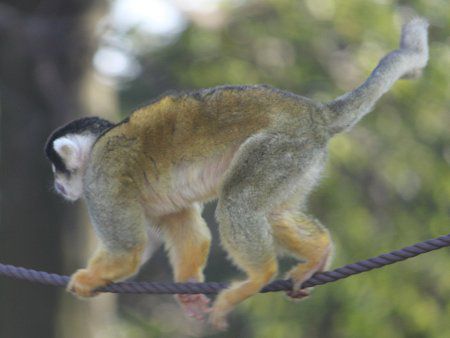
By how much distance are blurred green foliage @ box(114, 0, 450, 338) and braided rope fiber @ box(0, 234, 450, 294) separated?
4253 millimetres

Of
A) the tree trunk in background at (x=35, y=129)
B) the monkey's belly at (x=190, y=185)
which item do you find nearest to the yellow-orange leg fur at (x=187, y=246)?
the monkey's belly at (x=190, y=185)

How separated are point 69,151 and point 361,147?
535 centimetres

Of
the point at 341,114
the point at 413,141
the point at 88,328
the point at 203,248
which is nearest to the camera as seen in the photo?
the point at 341,114

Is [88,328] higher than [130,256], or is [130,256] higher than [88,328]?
[130,256]

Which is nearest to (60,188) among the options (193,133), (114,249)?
(114,249)

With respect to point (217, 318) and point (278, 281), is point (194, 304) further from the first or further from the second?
point (278, 281)

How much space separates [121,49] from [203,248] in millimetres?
6376

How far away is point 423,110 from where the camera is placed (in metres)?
8.98

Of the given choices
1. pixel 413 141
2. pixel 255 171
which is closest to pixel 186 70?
pixel 413 141

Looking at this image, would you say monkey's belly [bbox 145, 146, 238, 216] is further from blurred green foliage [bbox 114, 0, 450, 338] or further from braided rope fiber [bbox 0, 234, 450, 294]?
blurred green foliage [bbox 114, 0, 450, 338]

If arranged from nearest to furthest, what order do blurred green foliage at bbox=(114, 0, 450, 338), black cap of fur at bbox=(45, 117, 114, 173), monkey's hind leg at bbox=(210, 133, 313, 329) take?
monkey's hind leg at bbox=(210, 133, 313, 329) < black cap of fur at bbox=(45, 117, 114, 173) < blurred green foliage at bbox=(114, 0, 450, 338)

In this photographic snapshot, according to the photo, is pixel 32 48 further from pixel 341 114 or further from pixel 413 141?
pixel 341 114

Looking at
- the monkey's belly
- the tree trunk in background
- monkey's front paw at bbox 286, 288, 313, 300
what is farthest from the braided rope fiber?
the tree trunk in background

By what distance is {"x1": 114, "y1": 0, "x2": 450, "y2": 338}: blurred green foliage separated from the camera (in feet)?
28.0
